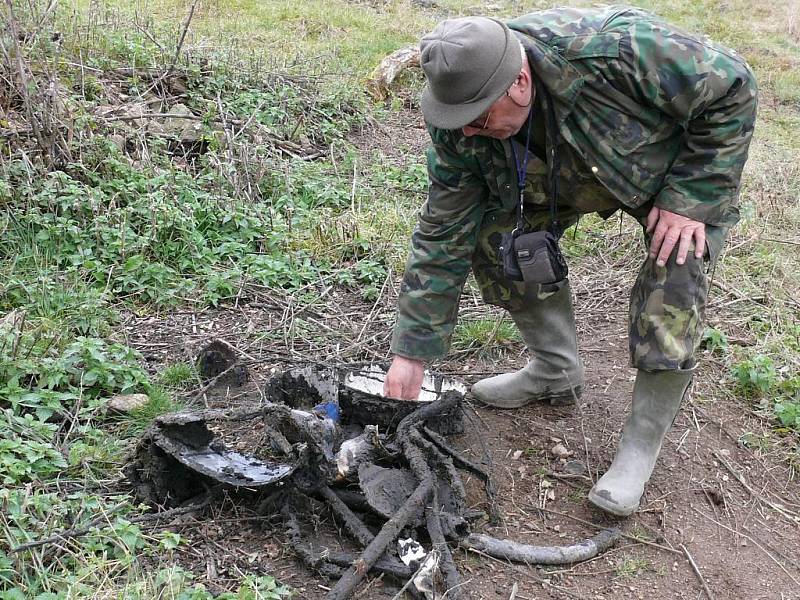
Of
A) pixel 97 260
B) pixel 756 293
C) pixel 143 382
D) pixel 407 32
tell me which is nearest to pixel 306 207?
pixel 97 260

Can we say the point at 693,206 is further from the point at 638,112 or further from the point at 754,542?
the point at 754,542

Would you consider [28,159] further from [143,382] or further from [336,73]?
[336,73]

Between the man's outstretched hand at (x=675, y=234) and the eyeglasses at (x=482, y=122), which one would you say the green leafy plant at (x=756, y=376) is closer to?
the man's outstretched hand at (x=675, y=234)

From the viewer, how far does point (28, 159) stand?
4668mm

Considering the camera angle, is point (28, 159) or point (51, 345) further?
point (28, 159)

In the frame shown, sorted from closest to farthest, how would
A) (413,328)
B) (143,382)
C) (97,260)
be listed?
(413,328)
(143,382)
(97,260)

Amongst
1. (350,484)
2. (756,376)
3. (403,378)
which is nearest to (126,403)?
(350,484)

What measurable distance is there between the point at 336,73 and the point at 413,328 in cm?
491

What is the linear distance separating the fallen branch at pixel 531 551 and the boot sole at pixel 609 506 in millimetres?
159

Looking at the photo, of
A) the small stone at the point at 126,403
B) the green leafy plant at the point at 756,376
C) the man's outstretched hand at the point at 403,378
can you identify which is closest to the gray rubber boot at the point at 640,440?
the man's outstretched hand at the point at 403,378

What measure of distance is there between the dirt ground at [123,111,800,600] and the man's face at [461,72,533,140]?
4.31 feet

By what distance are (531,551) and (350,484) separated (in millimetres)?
678

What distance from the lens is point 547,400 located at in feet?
12.2

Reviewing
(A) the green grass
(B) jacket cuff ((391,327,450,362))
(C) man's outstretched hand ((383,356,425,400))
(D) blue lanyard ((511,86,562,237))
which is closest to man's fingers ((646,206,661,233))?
(D) blue lanyard ((511,86,562,237))
